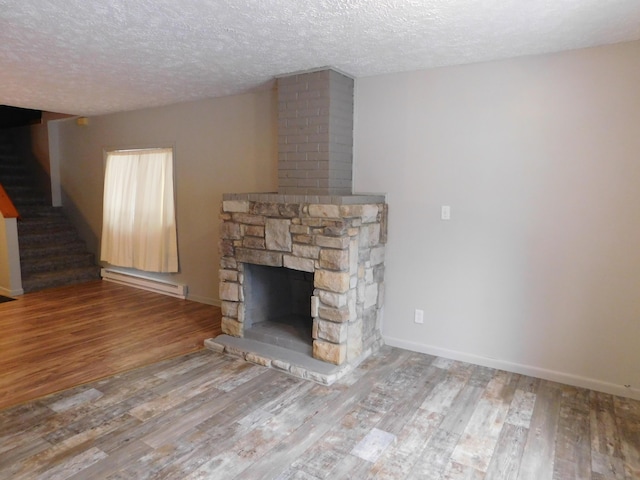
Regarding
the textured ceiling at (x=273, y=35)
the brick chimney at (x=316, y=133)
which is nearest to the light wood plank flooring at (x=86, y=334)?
the brick chimney at (x=316, y=133)

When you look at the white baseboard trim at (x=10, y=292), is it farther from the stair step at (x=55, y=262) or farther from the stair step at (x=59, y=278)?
the stair step at (x=55, y=262)

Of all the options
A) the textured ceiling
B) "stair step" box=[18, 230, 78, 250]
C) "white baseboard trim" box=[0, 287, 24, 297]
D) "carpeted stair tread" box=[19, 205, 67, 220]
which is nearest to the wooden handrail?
"stair step" box=[18, 230, 78, 250]

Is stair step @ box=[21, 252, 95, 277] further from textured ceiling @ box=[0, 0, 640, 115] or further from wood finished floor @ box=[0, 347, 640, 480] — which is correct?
wood finished floor @ box=[0, 347, 640, 480]

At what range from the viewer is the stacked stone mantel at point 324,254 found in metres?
3.15

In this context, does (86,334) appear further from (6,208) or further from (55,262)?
(55,262)

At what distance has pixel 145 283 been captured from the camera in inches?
224

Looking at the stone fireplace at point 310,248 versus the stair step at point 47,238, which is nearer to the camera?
the stone fireplace at point 310,248

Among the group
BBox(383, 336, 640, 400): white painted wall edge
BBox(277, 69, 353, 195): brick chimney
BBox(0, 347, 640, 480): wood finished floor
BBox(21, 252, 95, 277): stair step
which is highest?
BBox(277, 69, 353, 195): brick chimney

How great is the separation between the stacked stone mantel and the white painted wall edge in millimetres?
320

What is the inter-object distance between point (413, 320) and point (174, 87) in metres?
3.26

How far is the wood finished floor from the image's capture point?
2135 mm

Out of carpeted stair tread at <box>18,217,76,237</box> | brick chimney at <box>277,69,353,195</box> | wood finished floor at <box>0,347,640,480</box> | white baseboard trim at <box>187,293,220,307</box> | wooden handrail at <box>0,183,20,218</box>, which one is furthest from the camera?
carpeted stair tread at <box>18,217,76,237</box>

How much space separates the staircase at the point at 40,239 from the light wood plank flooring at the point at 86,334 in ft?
1.29

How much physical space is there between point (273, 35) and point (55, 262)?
5267mm
